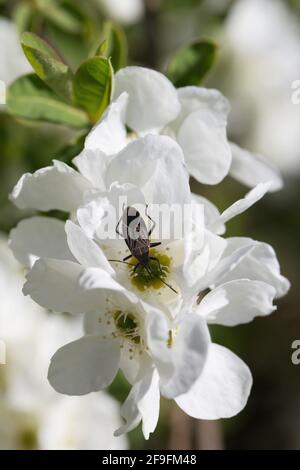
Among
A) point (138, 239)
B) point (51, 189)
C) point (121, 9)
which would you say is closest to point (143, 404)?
point (138, 239)

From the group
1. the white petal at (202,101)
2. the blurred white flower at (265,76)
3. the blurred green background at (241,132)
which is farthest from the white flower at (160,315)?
the blurred white flower at (265,76)

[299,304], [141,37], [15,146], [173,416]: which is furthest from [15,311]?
[299,304]

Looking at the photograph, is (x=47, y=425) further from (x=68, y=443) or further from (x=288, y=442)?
(x=288, y=442)

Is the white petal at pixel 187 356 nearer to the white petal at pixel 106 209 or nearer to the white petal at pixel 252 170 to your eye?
the white petal at pixel 106 209

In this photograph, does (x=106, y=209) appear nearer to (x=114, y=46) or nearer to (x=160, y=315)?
(x=160, y=315)

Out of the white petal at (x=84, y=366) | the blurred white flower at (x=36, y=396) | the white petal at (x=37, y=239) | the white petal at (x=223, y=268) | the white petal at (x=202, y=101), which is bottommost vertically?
the blurred white flower at (x=36, y=396)

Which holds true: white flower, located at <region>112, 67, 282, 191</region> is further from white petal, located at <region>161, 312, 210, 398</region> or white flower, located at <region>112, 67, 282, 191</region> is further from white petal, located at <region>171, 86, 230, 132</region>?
white petal, located at <region>161, 312, 210, 398</region>
